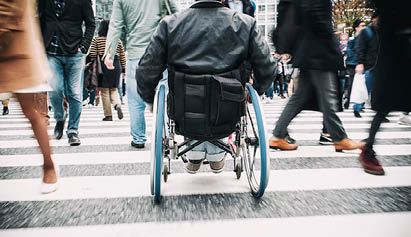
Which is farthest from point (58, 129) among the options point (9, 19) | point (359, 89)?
point (359, 89)

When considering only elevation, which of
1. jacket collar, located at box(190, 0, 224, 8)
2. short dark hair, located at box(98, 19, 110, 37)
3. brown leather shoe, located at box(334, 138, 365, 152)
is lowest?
brown leather shoe, located at box(334, 138, 365, 152)

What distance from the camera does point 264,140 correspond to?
1.99m

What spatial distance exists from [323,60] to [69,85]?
3.24 meters

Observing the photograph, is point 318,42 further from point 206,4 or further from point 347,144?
point 206,4

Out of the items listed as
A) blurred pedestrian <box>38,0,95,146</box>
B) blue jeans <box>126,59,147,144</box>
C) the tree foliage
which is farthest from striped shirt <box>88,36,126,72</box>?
the tree foliage

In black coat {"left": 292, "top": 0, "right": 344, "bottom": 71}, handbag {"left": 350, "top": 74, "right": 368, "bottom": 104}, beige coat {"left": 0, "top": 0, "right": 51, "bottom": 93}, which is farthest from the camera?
handbag {"left": 350, "top": 74, "right": 368, "bottom": 104}

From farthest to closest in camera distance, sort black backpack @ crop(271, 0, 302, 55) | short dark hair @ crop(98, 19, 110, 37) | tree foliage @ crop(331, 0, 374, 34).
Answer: tree foliage @ crop(331, 0, 374, 34)
short dark hair @ crop(98, 19, 110, 37)
black backpack @ crop(271, 0, 302, 55)

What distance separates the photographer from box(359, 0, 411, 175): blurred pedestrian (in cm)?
248

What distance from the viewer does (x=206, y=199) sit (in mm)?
2189

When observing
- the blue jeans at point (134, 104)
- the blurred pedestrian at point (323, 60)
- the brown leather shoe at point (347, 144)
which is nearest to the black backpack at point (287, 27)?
the blurred pedestrian at point (323, 60)

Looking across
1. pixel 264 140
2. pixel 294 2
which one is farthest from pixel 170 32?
pixel 294 2

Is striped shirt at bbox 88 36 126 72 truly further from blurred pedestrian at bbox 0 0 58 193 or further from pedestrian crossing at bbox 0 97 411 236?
blurred pedestrian at bbox 0 0 58 193

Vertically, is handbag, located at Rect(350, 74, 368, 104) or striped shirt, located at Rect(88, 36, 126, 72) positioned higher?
striped shirt, located at Rect(88, 36, 126, 72)

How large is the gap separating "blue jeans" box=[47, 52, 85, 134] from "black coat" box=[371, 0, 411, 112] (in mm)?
3590
